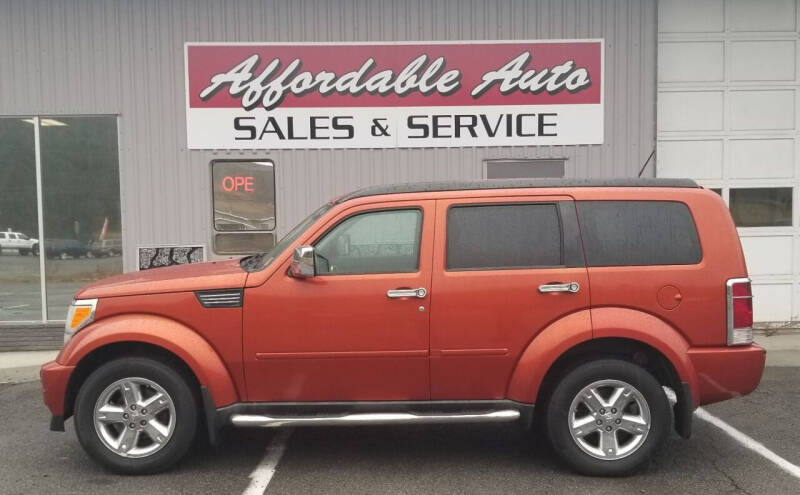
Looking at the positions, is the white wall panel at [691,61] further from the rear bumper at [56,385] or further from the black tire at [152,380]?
the rear bumper at [56,385]

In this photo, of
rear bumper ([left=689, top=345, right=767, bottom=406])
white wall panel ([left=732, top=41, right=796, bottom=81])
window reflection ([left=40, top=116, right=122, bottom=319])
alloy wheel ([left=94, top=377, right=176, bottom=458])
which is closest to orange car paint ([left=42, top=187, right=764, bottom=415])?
rear bumper ([left=689, top=345, right=767, bottom=406])

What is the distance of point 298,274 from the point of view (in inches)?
171

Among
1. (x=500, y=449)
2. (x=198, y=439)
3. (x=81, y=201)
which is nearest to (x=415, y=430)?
Answer: (x=500, y=449)

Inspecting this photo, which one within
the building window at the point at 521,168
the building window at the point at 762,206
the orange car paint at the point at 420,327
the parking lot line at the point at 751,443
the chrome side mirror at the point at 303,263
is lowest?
the parking lot line at the point at 751,443

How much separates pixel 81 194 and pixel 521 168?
19.6ft

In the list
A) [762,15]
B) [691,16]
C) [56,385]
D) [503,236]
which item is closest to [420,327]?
[503,236]

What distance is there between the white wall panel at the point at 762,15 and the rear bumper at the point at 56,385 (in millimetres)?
9280

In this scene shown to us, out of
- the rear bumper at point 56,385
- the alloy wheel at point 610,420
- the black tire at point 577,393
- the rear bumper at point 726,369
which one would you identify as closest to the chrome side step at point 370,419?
the black tire at point 577,393

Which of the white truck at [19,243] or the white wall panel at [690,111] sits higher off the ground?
the white wall panel at [690,111]

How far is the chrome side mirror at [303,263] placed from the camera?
14.0ft

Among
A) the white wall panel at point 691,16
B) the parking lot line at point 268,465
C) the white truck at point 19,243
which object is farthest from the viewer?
the white wall panel at point 691,16

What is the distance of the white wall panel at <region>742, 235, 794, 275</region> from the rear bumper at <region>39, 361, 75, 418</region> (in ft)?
28.4

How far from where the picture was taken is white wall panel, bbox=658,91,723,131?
9406mm

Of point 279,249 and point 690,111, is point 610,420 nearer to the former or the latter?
point 279,249
